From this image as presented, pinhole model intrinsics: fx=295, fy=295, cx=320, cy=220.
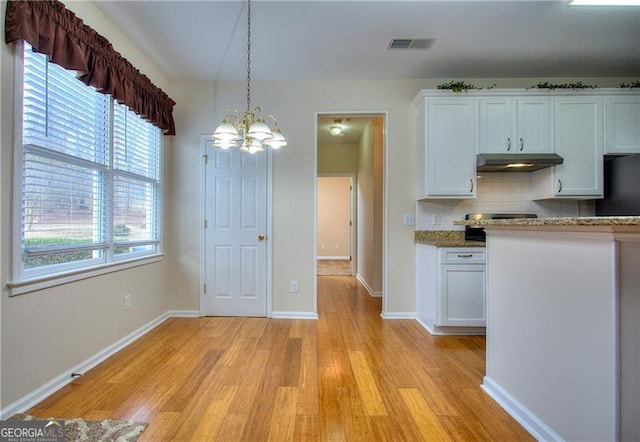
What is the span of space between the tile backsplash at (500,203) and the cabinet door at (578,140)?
12.9 inches

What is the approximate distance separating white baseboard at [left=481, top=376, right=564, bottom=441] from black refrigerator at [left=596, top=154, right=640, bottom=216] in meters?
2.31

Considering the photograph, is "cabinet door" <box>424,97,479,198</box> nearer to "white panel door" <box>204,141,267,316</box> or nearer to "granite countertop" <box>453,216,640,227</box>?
"granite countertop" <box>453,216,640,227</box>

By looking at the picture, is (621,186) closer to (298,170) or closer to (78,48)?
(298,170)

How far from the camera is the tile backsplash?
327 cm

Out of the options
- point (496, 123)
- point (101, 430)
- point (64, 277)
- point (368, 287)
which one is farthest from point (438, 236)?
point (64, 277)

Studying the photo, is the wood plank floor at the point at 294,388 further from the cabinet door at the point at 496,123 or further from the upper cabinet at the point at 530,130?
the cabinet door at the point at 496,123

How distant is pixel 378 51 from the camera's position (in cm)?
278

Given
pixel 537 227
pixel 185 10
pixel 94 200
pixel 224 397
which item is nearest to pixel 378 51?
pixel 185 10

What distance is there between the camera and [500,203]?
328cm

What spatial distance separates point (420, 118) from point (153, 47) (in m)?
2.70

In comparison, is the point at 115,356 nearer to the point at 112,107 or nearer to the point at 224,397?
the point at 224,397

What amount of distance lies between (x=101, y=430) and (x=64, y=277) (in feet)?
3.22

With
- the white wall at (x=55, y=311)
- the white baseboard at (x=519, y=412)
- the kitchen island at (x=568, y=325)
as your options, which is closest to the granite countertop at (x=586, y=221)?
the kitchen island at (x=568, y=325)

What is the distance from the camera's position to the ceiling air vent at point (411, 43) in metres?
2.59
